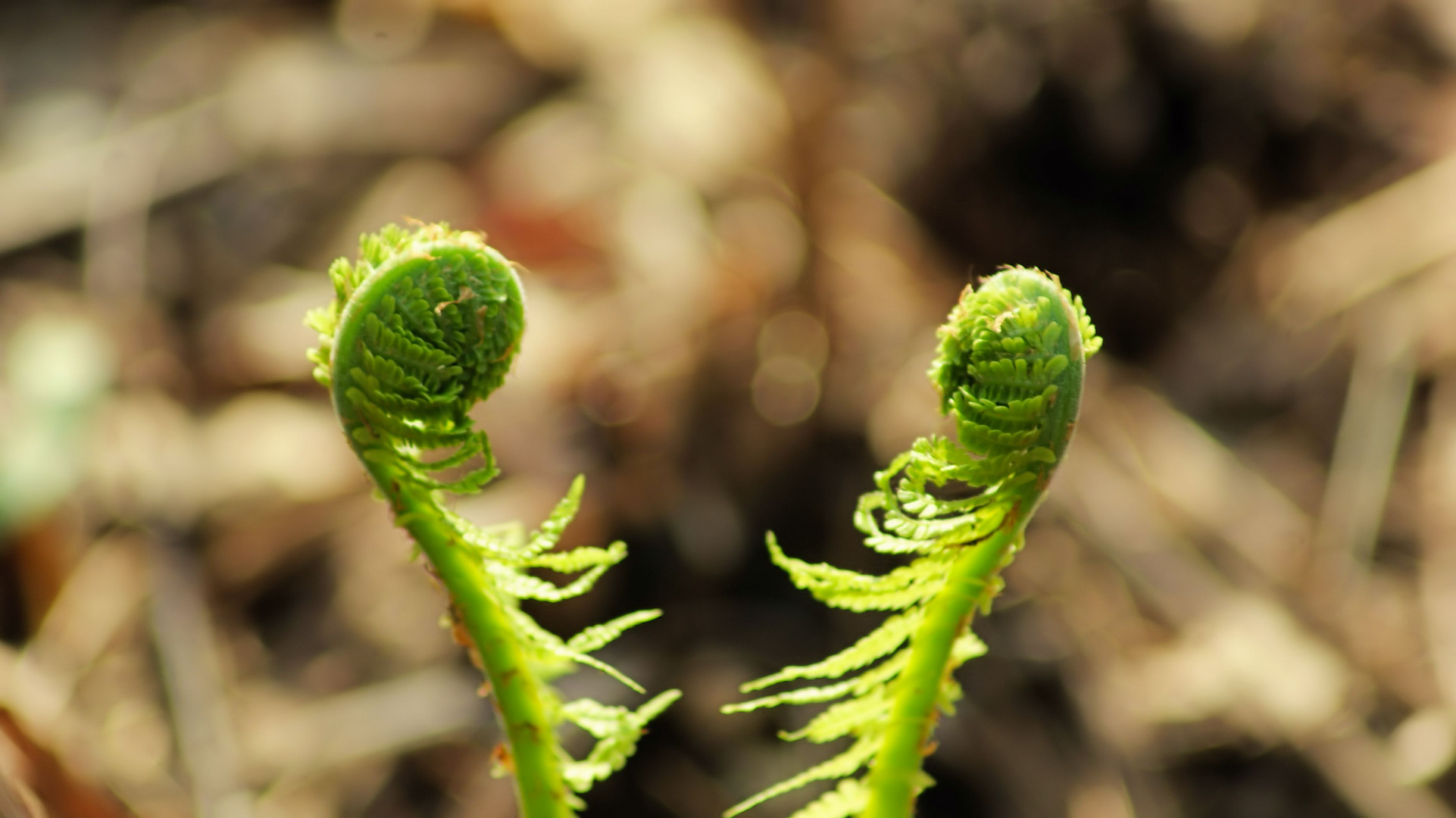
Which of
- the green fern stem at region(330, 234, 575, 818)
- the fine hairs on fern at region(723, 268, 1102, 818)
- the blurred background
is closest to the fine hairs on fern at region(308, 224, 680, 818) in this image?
the green fern stem at region(330, 234, 575, 818)

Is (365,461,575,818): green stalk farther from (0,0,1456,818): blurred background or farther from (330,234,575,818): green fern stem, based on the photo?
(0,0,1456,818): blurred background

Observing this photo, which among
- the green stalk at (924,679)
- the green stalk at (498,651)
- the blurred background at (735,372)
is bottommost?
the green stalk at (498,651)

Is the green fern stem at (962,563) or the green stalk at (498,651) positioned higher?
the green fern stem at (962,563)

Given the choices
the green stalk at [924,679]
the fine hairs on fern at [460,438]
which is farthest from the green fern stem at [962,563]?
the fine hairs on fern at [460,438]

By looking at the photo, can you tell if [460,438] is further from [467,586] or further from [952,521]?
[952,521]

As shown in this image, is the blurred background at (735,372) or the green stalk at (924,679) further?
the blurred background at (735,372)

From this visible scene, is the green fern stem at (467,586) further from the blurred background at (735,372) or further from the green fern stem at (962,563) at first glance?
the blurred background at (735,372)

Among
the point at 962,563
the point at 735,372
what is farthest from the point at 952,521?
the point at 735,372
